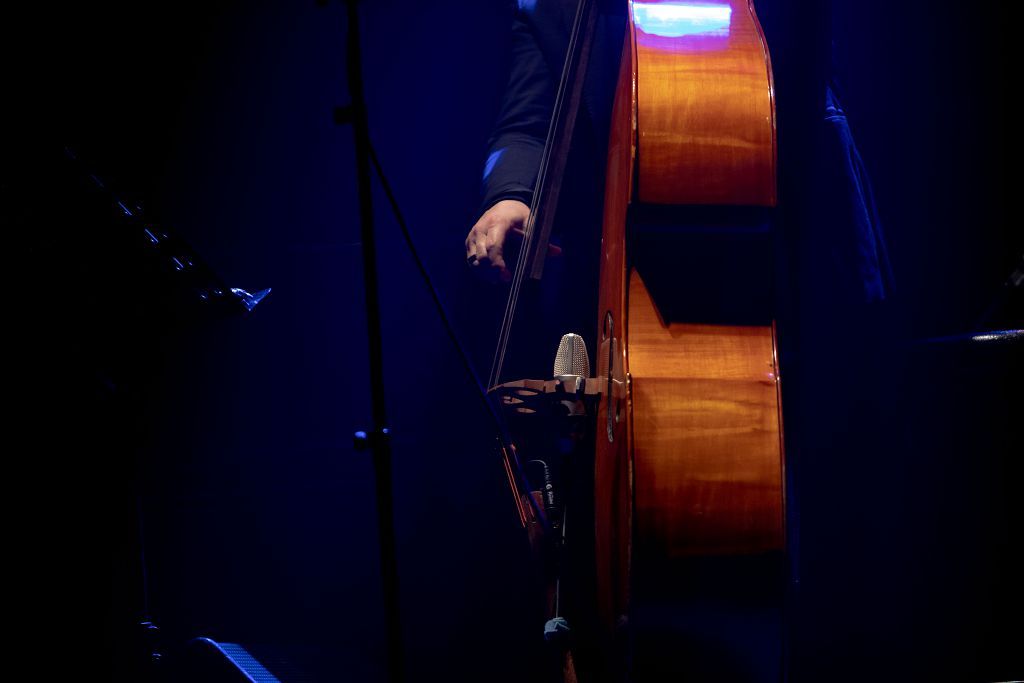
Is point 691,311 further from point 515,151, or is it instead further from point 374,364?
point 515,151

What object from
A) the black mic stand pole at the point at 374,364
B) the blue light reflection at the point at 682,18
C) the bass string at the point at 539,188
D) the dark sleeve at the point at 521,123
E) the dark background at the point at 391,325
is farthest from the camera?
the dark background at the point at 391,325

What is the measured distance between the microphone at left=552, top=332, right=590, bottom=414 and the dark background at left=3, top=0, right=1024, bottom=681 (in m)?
0.87

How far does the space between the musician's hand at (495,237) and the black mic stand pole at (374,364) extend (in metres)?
0.51

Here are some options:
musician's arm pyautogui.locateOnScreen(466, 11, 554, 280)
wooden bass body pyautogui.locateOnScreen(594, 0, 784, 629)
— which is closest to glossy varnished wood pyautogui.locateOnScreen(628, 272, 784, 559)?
wooden bass body pyautogui.locateOnScreen(594, 0, 784, 629)

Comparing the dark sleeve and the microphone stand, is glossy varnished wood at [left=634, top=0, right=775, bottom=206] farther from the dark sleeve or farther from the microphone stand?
the dark sleeve

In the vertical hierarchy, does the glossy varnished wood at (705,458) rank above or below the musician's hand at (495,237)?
below

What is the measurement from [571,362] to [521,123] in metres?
0.72

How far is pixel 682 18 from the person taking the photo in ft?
3.55

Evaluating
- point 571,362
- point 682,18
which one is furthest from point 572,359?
point 682,18

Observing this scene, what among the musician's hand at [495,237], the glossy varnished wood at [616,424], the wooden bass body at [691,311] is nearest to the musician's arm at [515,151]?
the musician's hand at [495,237]

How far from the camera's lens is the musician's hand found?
4.65 ft

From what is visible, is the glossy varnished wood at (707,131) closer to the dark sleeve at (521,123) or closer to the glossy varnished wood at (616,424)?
the glossy varnished wood at (616,424)

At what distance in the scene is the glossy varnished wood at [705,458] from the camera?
902mm

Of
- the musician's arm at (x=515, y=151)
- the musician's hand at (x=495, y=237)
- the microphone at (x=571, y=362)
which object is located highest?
the musician's arm at (x=515, y=151)
